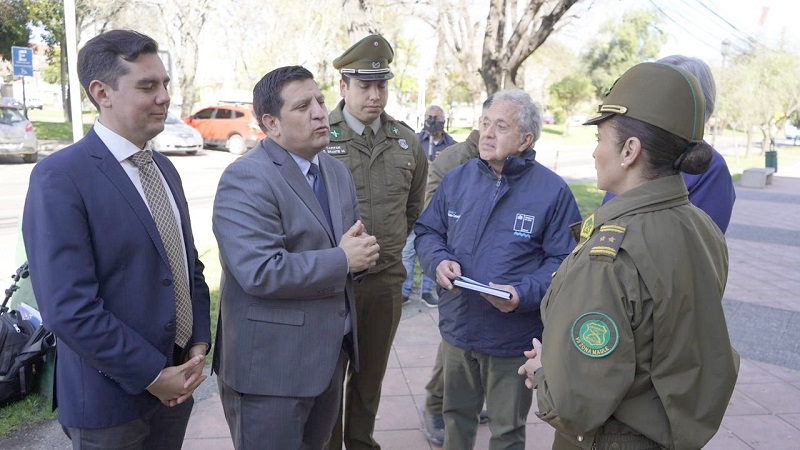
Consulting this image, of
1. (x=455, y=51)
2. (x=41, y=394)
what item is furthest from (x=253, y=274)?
(x=455, y=51)

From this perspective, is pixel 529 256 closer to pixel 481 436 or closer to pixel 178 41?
pixel 481 436

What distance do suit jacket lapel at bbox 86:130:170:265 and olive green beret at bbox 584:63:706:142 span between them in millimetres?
1479

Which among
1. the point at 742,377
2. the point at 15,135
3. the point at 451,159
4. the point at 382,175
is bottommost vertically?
the point at 15,135

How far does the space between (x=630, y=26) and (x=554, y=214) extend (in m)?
56.9

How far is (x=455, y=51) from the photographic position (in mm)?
15180

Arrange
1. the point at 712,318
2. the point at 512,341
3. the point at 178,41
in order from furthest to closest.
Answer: the point at 178,41, the point at 512,341, the point at 712,318

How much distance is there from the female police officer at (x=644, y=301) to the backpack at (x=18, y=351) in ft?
10.1

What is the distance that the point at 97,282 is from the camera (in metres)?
1.95

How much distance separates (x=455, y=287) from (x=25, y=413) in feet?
8.90

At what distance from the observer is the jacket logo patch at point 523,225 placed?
2879mm

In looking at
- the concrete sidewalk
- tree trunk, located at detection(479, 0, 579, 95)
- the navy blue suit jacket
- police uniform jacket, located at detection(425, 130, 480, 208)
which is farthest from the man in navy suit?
tree trunk, located at detection(479, 0, 579, 95)

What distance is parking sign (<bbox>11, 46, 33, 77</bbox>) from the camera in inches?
664

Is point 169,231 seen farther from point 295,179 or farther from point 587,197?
point 587,197

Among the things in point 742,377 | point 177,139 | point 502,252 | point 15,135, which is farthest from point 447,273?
point 177,139
